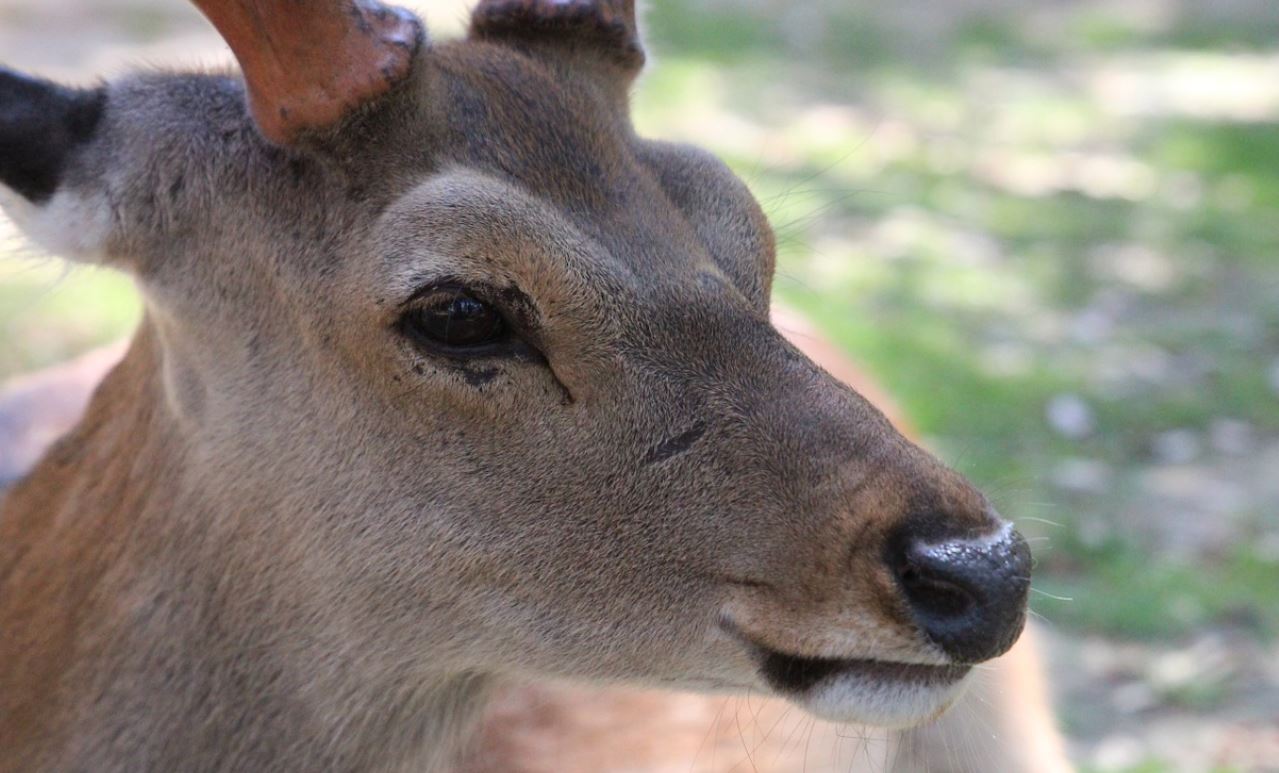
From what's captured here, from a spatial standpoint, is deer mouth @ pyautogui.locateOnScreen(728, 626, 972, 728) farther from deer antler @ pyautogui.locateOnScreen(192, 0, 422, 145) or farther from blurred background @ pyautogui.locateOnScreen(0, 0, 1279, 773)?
deer antler @ pyautogui.locateOnScreen(192, 0, 422, 145)

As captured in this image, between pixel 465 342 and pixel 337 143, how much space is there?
1.69 feet

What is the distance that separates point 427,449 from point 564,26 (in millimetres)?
1170

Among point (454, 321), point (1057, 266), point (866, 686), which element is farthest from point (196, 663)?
point (1057, 266)

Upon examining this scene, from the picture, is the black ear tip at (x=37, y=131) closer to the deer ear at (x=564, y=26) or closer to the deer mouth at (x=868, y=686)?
the deer ear at (x=564, y=26)

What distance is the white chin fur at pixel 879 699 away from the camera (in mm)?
2887

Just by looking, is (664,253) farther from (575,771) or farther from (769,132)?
(769,132)

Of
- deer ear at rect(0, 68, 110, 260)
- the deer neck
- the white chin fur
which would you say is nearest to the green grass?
deer ear at rect(0, 68, 110, 260)

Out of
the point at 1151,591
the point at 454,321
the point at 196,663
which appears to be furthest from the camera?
the point at 1151,591

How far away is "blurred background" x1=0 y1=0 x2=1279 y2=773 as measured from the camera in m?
6.14

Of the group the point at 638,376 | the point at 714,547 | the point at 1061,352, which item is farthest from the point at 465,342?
the point at 1061,352

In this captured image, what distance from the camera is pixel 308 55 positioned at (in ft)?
10.3

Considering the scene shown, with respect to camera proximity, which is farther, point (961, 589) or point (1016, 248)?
point (1016, 248)

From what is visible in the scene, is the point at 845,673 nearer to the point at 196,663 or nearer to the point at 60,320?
the point at 196,663

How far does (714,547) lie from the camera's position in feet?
9.82
